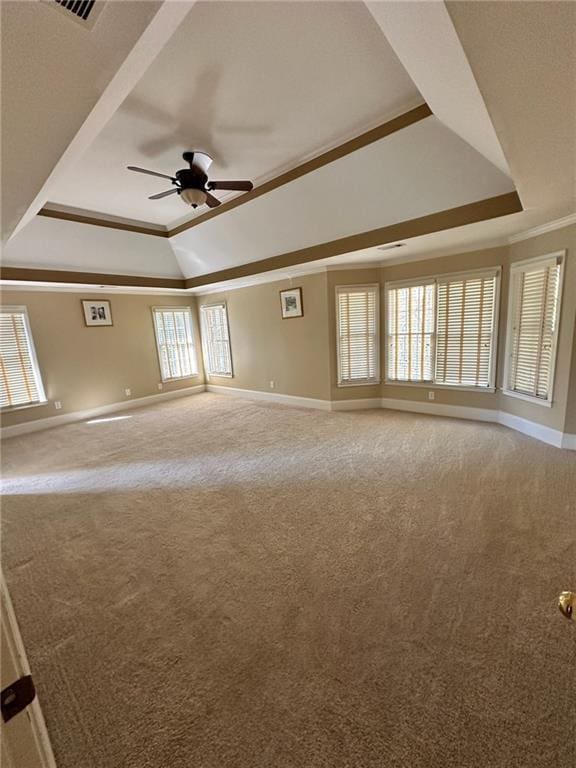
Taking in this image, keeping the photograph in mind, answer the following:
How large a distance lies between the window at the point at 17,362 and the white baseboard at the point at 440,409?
580cm

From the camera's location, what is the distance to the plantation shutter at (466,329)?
4.16 meters

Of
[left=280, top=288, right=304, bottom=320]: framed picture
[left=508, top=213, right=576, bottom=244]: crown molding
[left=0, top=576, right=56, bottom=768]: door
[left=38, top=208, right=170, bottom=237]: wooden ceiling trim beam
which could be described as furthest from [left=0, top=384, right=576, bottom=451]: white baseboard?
[left=0, top=576, right=56, bottom=768]: door

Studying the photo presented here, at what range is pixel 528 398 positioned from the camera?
150 inches

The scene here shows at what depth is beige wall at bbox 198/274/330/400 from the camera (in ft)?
17.1

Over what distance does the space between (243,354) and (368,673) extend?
5652 mm

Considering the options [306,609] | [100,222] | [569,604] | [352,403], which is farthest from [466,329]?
[100,222]

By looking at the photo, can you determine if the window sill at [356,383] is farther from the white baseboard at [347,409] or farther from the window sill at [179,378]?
the window sill at [179,378]

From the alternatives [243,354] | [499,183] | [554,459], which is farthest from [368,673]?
[243,354]

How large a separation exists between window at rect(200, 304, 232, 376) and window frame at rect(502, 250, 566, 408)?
4945 millimetres

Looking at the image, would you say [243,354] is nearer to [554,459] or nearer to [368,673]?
[554,459]

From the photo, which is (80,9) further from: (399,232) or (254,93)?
(399,232)

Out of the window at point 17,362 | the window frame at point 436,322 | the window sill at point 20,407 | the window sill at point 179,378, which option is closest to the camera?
the window frame at point 436,322

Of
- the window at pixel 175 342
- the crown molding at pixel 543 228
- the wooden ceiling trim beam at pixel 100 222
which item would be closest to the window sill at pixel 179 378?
the window at pixel 175 342

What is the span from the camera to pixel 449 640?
1516 mm
